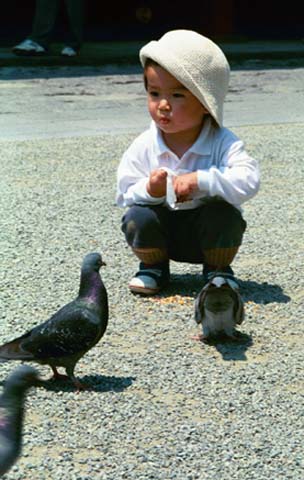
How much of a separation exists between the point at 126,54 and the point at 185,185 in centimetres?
751

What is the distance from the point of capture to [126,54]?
449 inches

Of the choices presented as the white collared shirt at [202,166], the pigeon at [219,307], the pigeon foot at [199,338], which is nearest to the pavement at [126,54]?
the white collared shirt at [202,166]

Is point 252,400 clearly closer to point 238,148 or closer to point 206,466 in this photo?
point 206,466

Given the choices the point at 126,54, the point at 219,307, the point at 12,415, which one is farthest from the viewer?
the point at 126,54

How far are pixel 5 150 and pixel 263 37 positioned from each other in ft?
21.2

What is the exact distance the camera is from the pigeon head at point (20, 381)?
2.54 meters

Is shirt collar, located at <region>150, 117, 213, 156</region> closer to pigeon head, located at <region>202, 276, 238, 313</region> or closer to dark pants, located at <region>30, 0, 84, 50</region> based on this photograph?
pigeon head, located at <region>202, 276, 238, 313</region>

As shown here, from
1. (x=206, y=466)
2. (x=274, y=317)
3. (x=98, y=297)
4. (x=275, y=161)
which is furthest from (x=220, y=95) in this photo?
(x=275, y=161)

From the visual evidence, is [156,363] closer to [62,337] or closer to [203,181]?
[62,337]

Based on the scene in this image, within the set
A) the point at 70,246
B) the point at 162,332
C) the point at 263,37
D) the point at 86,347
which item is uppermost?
the point at 86,347

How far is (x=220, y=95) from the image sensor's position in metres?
4.20

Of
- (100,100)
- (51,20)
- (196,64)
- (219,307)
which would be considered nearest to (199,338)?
(219,307)

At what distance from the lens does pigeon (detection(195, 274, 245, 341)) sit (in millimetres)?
3734

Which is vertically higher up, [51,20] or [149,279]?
[149,279]
